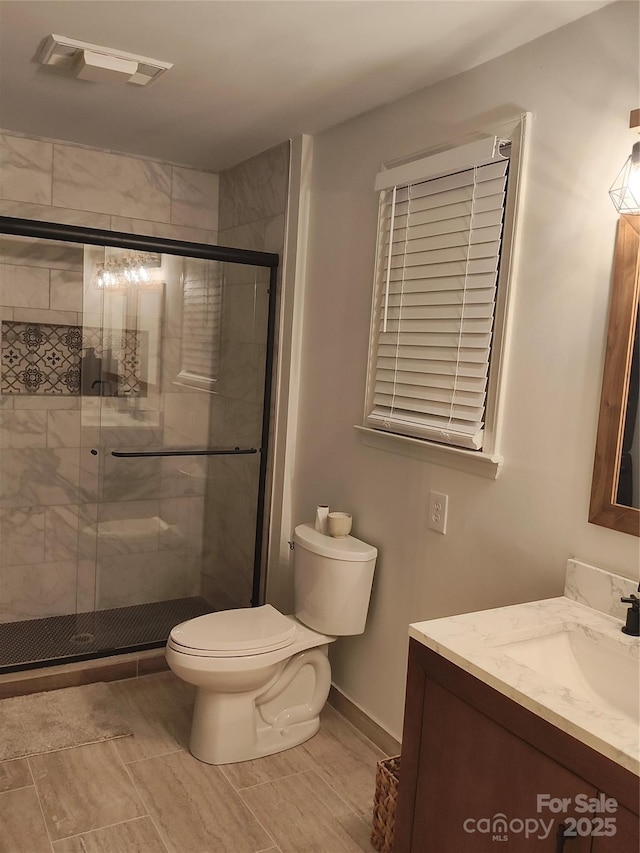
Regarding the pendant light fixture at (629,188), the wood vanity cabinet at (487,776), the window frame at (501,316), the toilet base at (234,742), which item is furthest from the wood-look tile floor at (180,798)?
the pendant light fixture at (629,188)

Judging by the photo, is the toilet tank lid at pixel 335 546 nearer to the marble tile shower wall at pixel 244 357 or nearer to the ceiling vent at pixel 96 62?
the marble tile shower wall at pixel 244 357

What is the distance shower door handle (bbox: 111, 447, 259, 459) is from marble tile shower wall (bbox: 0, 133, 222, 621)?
35mm

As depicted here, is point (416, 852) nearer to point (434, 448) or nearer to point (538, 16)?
point (434, 448)

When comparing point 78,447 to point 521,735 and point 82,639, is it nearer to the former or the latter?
point 82,639

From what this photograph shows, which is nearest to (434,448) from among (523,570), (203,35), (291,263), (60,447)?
(523,570)

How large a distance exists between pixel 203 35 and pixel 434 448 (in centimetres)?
147

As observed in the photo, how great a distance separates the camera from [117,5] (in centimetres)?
205

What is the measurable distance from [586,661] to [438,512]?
31.3 inches

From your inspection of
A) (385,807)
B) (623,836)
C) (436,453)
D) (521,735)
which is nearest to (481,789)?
(521,735)

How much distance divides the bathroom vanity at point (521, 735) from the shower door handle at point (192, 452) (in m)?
1.84

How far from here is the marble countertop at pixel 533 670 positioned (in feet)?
4.21

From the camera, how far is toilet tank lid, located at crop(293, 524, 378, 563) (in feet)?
8.82

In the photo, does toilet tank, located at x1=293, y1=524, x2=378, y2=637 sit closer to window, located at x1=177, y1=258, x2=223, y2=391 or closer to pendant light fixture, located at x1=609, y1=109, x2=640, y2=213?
window, located at x1=177, y1=258, x2=223, y2=391

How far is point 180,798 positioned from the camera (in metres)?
2.39
